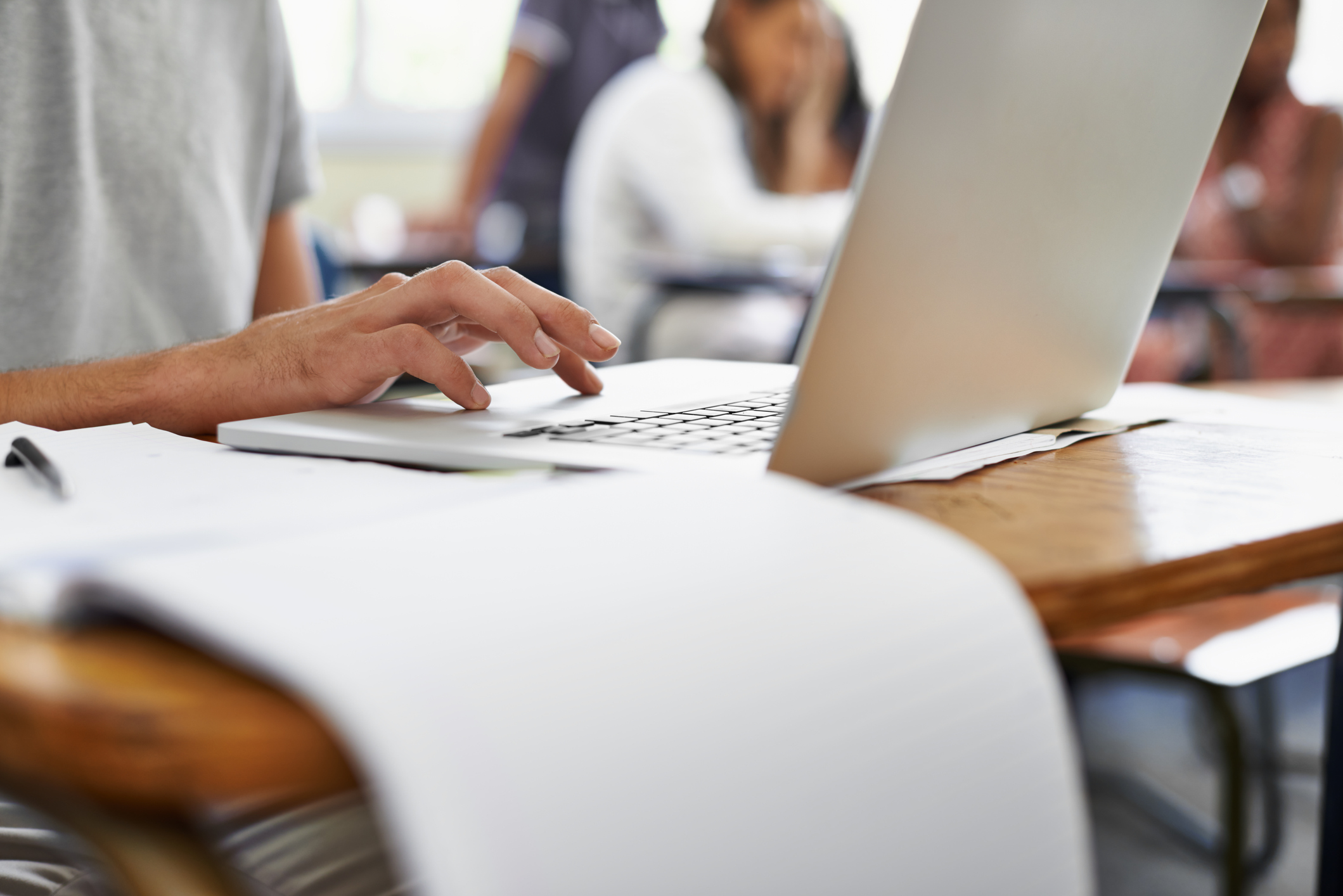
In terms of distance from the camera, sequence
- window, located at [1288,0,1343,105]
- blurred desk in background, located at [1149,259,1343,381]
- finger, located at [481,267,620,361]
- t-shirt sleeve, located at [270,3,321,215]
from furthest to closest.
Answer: window, located at [1288,0,1343,105], blurred desk in background, located at [1149,259,1343,381], t-shirt sleeve, located at [270,3,321,215], finger, located at [481,267,620,361]

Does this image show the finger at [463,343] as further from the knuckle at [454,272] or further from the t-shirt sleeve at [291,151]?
the t-shirt sleeve at [291,151]

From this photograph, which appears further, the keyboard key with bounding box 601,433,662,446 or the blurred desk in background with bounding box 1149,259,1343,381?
the blurred desk in background with bounding box 1149,259,1343,381

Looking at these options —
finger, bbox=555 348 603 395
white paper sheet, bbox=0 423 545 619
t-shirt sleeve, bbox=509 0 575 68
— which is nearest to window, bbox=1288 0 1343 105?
t-shirt sleeve, bbox=509 0 575 68

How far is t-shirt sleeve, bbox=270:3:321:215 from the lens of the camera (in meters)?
1.15

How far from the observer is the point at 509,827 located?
21 cm

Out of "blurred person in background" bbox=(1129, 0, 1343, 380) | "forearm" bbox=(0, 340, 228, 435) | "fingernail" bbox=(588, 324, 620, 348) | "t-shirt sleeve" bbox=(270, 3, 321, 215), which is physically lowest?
"forearm" bbox=(0, 340, 228, 435)

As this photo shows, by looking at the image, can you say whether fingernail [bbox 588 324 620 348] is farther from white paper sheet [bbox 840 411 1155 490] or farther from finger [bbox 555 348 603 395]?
white paper sheet [bbox 840 411 1155 490]

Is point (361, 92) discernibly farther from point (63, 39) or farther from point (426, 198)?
point (63, 39)

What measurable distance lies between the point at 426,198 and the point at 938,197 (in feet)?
16.0

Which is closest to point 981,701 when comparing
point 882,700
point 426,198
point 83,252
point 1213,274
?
point 882,700

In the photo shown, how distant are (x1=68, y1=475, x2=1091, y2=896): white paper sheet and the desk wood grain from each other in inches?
1.5

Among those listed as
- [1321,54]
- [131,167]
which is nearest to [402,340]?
[131,167]

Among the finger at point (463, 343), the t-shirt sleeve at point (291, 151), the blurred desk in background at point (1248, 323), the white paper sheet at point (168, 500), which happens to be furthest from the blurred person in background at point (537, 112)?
the white paper sheet at point (168, 500)

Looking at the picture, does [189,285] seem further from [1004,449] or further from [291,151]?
[1004,449]
